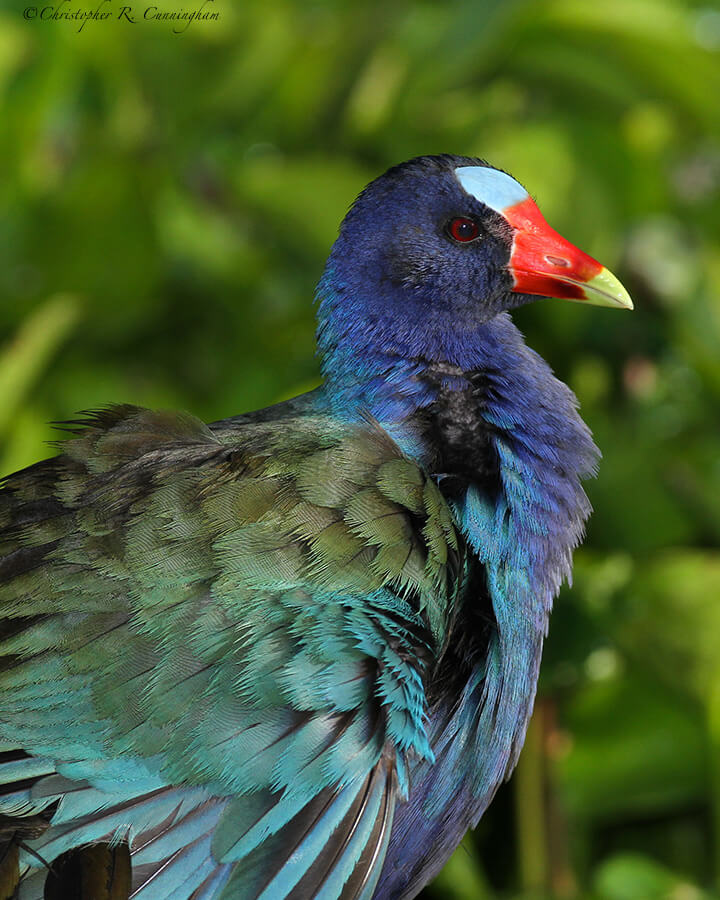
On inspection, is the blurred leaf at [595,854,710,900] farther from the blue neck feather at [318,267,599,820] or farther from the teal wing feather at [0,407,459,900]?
the teal wing feather at [0,407,459,900]

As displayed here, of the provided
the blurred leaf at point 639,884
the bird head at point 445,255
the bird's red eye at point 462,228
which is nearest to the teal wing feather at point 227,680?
the bird head at point 445,255

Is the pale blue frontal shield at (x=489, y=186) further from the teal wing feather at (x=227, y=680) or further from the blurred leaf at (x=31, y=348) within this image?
the blurred leaf at (x=31, y=348)

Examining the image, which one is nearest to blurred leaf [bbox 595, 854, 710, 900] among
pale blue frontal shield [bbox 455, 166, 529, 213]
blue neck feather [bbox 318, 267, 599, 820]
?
blue neck feather [bbox 318, 267, 599, 820]

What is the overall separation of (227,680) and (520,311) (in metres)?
1.34

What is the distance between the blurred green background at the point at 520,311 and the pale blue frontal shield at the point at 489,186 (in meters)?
0.69

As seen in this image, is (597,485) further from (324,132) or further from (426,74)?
(324,132)

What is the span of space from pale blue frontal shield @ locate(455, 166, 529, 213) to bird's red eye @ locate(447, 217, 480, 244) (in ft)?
0.11

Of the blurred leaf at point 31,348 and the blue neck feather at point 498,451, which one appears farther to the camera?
the blurred leaf at point 31,348

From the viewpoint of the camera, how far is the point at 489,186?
151 cm

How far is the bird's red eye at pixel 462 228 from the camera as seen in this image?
4.97 feet

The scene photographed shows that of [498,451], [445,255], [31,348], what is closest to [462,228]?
[445,255]

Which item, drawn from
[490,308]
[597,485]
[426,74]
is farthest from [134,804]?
[426,74]

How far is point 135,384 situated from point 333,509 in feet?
4.54

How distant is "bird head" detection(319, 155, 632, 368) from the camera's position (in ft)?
4.80
